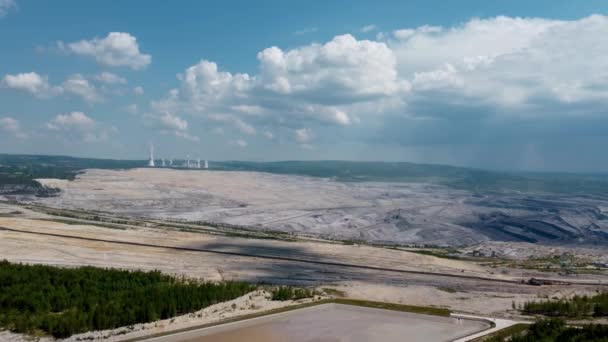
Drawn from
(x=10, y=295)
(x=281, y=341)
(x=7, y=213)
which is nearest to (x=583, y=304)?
(x=281, y=341)

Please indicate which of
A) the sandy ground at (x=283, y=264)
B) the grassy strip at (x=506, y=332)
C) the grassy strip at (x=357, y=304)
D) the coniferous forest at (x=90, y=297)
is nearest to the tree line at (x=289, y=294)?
the sandy ground at (x=283, y=264)

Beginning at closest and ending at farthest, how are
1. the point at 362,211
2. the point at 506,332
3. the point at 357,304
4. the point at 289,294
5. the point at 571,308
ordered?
the point at 506,332, the point at 571,308, the point at 357,304, the point at 289,294, the point at 362,211

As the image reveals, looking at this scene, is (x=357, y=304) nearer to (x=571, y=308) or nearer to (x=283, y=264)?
(x=571, y=308)

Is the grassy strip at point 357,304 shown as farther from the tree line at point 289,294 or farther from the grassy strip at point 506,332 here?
the grassy strip at point 506,332

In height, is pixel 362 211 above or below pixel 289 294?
below

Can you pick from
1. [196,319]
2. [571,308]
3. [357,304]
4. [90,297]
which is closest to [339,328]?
[357,304]

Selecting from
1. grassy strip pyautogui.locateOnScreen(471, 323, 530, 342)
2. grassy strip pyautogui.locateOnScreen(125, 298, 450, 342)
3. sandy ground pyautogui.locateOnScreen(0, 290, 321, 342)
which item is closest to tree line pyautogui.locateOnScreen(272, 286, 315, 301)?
sandy ground pyautogui.locateOnScreen(0, 290, 321, 342)

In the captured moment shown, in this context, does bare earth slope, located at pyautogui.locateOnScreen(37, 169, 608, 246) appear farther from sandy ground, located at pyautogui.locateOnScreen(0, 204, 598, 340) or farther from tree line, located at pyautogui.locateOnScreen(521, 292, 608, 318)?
tree line, located at pyautogui.locateOnScreen(521, 292, 608, 318)
